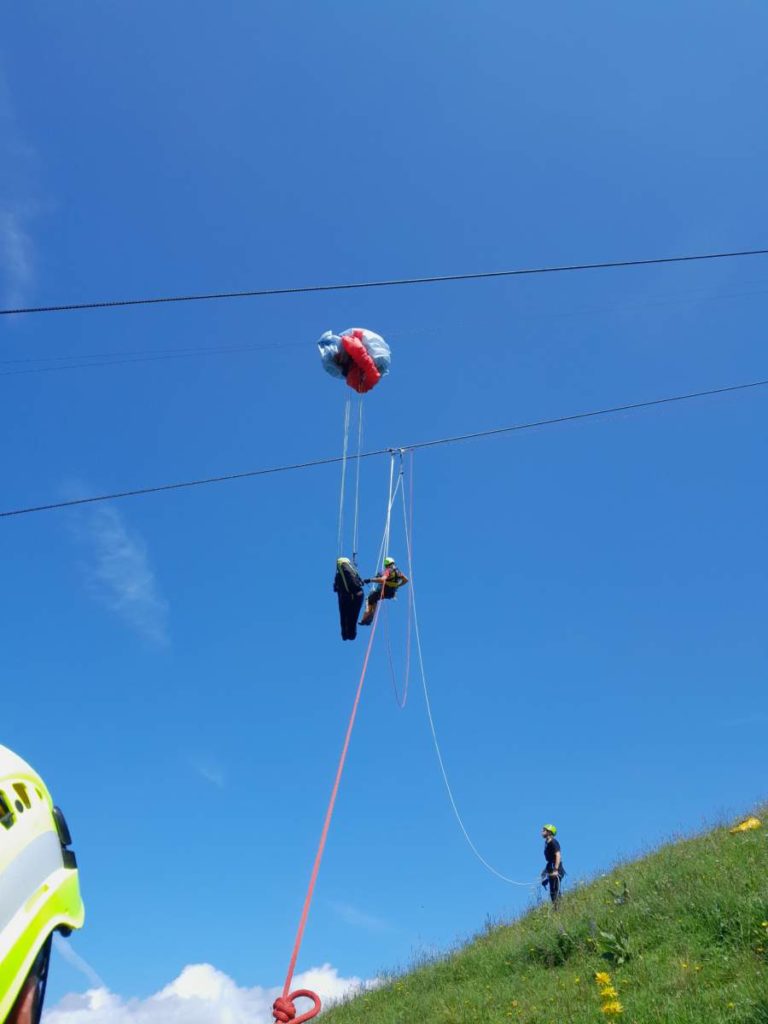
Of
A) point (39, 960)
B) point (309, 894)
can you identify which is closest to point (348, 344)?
point (309, 894)

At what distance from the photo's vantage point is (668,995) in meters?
6.70

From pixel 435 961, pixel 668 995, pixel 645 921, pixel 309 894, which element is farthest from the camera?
pixel 435 961

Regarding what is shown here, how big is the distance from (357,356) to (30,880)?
327 inches

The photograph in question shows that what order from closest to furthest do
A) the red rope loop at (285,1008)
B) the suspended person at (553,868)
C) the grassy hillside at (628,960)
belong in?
the red rope loop at (285,1008), the grassy hillside at (628,960), the suspended person at (553,868)

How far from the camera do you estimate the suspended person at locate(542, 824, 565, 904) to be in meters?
12.3

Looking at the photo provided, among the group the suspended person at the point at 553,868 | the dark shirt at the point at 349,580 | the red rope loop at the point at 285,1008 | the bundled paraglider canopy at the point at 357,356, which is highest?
the bundled paraglider canopy at the point at 357,356

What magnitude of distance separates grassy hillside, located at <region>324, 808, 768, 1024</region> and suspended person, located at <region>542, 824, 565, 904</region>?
35cm

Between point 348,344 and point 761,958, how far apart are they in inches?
308

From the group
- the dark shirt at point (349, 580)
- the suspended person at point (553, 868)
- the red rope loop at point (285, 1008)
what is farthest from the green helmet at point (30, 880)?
the suspended person at point (553, 868)

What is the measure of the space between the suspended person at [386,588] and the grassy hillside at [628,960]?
4685 millimetres

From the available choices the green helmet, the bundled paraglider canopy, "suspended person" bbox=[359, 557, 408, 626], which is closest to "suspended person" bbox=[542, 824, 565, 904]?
"suspended person" bbox=[359, 557, 408, 626]

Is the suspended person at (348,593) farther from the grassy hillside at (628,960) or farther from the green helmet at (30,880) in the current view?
the green helmet at (30,880)

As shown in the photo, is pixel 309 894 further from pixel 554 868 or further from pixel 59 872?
pixel 554 868

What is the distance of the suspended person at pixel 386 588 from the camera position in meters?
11.0
